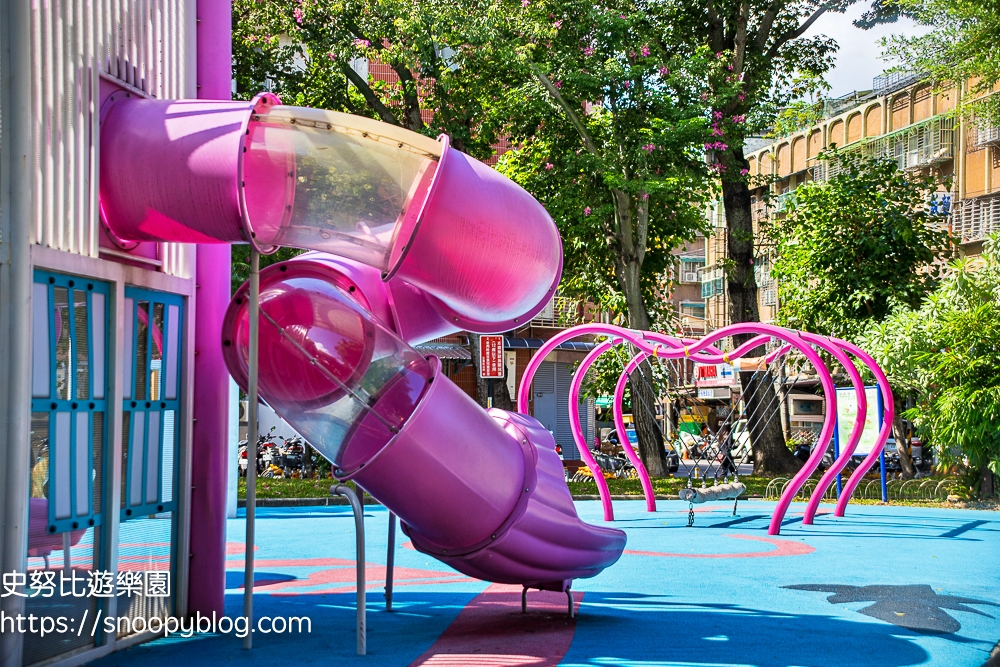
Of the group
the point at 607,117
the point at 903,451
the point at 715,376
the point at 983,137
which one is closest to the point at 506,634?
the point at 607,117

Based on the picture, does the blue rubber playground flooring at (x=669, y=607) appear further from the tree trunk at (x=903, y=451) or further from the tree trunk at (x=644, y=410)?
the tree trunk at (x=903, y=451)

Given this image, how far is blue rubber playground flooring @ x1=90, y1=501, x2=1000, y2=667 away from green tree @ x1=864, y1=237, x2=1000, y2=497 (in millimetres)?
3685

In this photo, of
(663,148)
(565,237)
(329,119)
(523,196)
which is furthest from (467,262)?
(565,237)

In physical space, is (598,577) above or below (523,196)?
below

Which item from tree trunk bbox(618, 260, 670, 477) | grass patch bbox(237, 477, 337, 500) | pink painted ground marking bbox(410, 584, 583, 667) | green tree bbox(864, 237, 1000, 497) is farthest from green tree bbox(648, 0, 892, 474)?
pink painted ground marking bbox(410, 584, 583, 667)

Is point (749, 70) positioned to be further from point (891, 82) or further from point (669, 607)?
point (891, 82)

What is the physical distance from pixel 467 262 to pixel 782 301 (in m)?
21.8

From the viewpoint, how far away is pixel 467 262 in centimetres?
558

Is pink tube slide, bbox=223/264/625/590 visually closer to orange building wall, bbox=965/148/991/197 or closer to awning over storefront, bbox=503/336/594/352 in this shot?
awning over storefront, bbox=503/336/594/352

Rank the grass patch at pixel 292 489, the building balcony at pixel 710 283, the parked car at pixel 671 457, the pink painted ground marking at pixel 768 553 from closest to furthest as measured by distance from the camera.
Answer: the pink painted ground marking at pixel 768 553 → the grass patch at pixel 292 489 → the parked car at pixel 671 457 → the building balcony at pixel 710 283

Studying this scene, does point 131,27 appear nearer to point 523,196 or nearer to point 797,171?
point 523,196

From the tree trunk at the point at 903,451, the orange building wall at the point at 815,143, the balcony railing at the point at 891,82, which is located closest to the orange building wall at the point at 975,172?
the balcony railing at the point at 891,82

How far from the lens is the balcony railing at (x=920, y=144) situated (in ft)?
138

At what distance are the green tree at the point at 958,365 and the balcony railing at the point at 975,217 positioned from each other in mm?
21779
